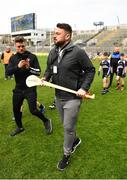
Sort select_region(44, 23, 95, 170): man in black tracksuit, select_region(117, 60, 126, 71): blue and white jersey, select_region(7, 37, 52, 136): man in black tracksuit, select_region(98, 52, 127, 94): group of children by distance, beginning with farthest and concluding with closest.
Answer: select_region(117, 60, 126, 71): blue and white jersey, select_region(98, 52, 127, 94): group of children, select_region(7, 37, 52, 136): man in black tracksuit, select_region(44, 23, 95, 170): man in black tracksuit

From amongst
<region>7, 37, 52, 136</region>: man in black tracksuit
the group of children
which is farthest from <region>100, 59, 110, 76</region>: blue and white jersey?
<region>7, 37, 52, 136</region>: man in black tracksuit

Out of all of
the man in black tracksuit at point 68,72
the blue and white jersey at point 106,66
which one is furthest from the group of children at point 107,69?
the man in black tracksuit at point 68,72

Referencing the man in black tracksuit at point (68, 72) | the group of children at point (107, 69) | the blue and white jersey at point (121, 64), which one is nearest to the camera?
the man in black tracksuit at point (68, 72)

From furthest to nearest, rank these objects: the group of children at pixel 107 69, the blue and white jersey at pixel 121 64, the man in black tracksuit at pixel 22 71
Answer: the blue and white jersey at pixel 121 64, the group of children at pixel 107 69, the man in black tracksuit at pixel 22 71

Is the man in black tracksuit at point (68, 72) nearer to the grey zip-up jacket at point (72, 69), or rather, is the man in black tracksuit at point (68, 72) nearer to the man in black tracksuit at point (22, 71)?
the grey zip-up jacket at point (72, 69)

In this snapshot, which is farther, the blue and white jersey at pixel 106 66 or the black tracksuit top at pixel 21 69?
the blue and white jersey at pixel 106 66

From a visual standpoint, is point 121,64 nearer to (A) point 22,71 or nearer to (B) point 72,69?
(A) point 22,71

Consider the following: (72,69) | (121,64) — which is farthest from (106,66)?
(72,69)

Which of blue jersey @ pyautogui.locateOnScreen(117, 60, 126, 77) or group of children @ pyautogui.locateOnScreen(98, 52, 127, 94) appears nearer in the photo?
group of children @ pyautogui.locateOnScreen(98, 52, 127, 94)

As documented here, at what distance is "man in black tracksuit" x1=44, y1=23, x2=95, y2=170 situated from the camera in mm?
5012

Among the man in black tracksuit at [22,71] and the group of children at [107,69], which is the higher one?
the man in black tracksuit at [22,71]

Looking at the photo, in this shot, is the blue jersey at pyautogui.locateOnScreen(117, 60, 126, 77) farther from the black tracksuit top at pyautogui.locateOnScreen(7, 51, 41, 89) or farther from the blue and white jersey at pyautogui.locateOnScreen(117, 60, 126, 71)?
the black tracksuit top at pyautogui.locateOnScreen(7, 51, 41, 89)

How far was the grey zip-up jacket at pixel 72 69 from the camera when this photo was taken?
198 inches

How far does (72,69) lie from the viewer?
5.08 metres
